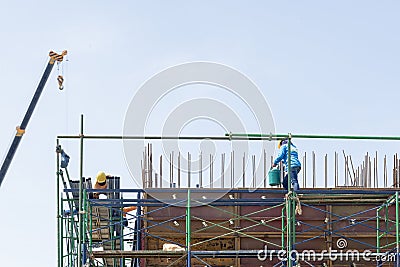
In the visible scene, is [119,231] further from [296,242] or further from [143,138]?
[296,242]

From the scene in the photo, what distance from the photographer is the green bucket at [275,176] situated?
1980cm

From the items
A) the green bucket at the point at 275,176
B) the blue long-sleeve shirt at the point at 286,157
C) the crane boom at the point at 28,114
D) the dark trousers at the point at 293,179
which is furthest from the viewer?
the crane boom at the point at 28,114

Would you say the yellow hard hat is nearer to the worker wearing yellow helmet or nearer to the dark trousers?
the worker wearing yellow helmet

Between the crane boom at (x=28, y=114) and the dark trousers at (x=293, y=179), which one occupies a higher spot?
the crane boom at (x=28, y=114)

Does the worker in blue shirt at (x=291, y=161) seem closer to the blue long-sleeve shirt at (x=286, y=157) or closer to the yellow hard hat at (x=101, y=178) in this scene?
the blue long-sleeve shirt at (x=286, y=157)

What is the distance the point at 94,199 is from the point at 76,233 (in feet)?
3.87

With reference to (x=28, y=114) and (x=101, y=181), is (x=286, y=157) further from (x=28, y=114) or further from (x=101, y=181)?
(x=28, y=114)

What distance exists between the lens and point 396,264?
18.5m

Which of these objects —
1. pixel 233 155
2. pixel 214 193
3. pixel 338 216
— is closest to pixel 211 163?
pixel 233 155

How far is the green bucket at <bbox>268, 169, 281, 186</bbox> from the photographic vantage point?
1980 cm

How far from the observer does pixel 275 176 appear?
780 inches

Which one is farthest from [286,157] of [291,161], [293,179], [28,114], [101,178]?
[28,114]

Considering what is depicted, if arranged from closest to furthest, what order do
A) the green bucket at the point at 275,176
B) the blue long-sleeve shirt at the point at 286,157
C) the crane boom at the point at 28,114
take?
the blue long-sleeve shirt at the point at 286,157, the green bucket at the point at 275,176, the crane boom at the point at 28,114

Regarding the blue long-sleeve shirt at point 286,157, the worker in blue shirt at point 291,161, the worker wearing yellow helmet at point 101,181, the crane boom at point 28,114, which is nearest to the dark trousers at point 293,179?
the worker in blue shirt at point 291,161
